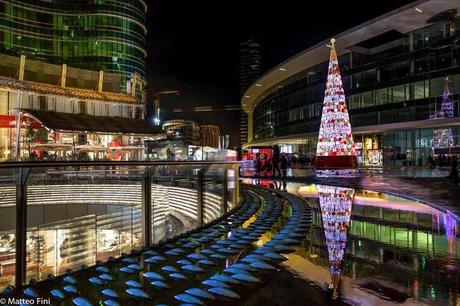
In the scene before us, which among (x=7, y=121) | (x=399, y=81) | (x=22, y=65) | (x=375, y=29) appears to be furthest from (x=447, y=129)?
(x=7, y=121)

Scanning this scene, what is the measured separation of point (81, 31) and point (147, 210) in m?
73.2

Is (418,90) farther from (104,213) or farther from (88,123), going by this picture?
(104,213)

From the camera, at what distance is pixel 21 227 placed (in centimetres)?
506

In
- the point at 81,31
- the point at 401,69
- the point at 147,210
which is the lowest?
the point at 147,210

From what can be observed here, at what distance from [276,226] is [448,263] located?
4011 millimetres

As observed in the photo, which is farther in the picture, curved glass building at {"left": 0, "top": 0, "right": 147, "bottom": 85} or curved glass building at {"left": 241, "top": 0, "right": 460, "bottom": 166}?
curved glass building at {"left": 0, "top": 0, "right": 147, "bottom": 85}

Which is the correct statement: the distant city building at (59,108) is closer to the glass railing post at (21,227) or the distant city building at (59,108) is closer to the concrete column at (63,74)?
the concrete column at (63,74)

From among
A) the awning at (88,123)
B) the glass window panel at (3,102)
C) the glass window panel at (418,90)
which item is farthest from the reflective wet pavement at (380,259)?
the glass window panel at (418,90)

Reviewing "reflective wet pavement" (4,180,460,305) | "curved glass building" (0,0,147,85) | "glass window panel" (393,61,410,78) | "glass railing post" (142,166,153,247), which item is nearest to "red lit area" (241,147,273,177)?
"glass window panel" (393,61,410,78)

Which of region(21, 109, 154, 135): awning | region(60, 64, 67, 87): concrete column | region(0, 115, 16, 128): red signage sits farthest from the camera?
region(60, 64, 67, 87): concrete column

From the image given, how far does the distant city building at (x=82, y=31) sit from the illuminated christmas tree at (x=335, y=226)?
1864 inches

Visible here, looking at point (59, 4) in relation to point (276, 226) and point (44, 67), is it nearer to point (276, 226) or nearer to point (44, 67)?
point (44, 67)

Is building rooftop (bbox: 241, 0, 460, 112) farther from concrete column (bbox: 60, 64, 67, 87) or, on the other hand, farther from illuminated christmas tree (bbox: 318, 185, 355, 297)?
illuminated christmas tree (bbox: 318, 185, 355, 297)

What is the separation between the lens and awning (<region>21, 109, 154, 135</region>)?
3019cm
